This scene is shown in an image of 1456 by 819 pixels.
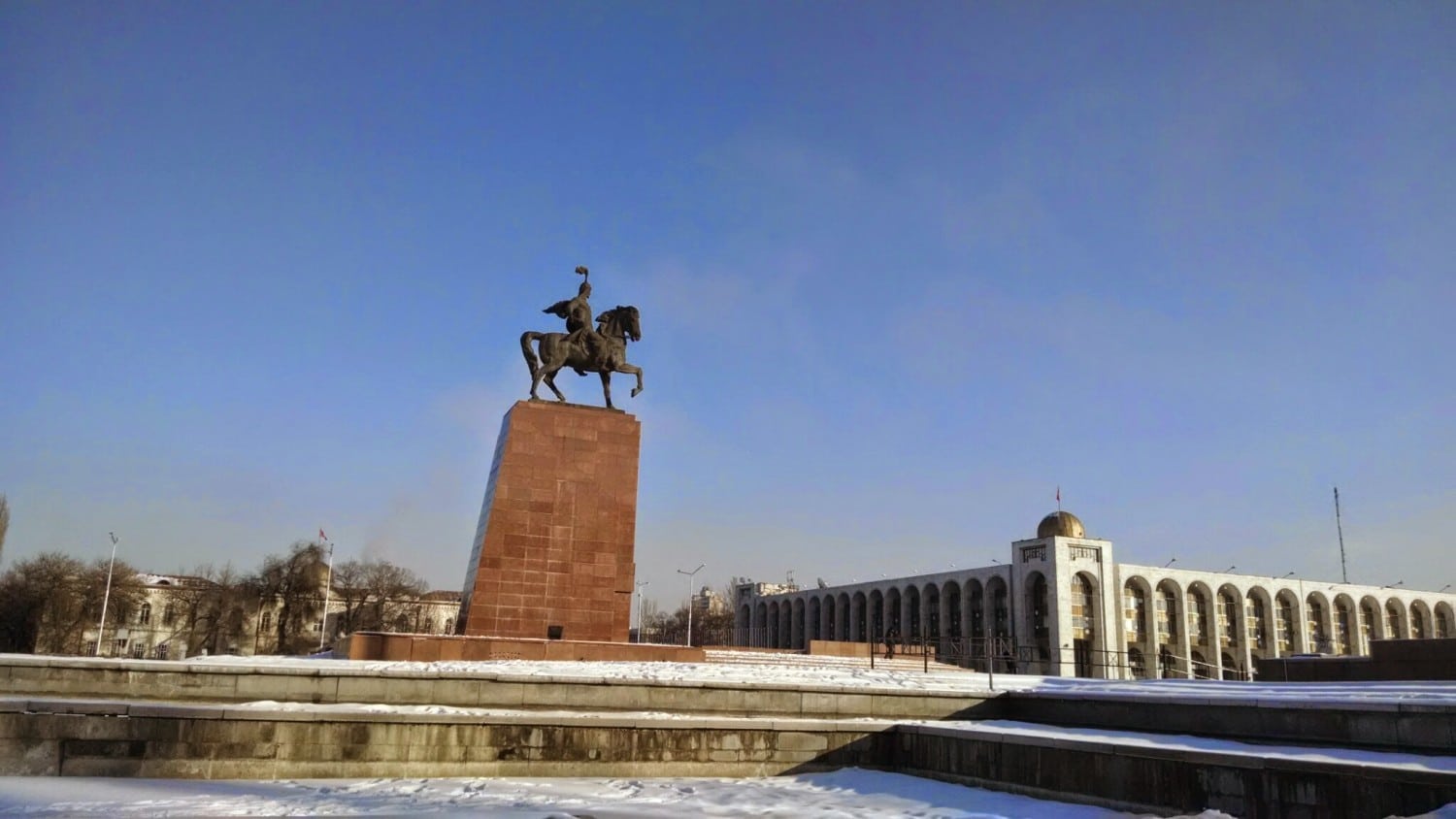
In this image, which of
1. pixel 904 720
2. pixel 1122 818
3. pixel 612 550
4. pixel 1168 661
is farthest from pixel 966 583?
pixel 1122 818

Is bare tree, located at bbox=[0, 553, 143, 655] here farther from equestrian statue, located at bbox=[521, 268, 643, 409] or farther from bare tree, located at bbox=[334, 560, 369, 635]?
equestrian statue, located at bbox=[521, 268, 643, 409]

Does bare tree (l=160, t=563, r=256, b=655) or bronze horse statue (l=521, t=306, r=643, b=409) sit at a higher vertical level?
bronze horse statue (l=521, t=306, r=643, b=409)

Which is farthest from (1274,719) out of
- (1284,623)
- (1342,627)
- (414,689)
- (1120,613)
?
(1342,627)

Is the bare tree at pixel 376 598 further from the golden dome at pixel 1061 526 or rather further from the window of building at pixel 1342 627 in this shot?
the window of building at pixel 1342 627

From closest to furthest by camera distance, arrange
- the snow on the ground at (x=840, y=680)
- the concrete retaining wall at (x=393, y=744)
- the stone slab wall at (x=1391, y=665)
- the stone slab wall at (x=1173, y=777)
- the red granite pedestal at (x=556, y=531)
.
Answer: the stone slab wall at (x=1173, y=777) → the concrete retaining wall at (x=393, y=744) → the snow on the ground at (x=840, y=680) → the stone slab wall at (x=1391, y=665) → the red granite pedestal at (x=556, y=531)

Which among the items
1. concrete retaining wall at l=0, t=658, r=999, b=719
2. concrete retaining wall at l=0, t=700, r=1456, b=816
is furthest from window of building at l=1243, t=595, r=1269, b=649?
concrete retaining wall at l=0, t=700, r=1456, b=816

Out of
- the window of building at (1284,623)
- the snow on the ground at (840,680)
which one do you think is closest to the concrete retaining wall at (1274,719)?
the snow on the ground at (840,680)

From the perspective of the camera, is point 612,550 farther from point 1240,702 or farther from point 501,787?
point 1240,702

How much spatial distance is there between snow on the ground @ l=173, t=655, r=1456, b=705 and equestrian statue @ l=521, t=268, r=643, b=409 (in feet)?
21.9

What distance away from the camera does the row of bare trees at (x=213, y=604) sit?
4953cm

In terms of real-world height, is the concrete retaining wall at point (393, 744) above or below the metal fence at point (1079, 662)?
above

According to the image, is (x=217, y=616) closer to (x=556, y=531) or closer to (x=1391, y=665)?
(x=556, y=531)

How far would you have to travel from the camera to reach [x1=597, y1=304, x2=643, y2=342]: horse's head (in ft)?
70.9

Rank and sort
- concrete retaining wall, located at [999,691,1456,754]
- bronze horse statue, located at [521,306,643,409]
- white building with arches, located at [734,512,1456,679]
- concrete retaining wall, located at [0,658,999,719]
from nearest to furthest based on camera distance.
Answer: concrete retaining wall, located at [999,691,1456,754], concrete retaining wall, located at [0,658,999,719], bronze horse statue, located at [521,306,643,409], white building with arches, located at [734,512,1456,679]
